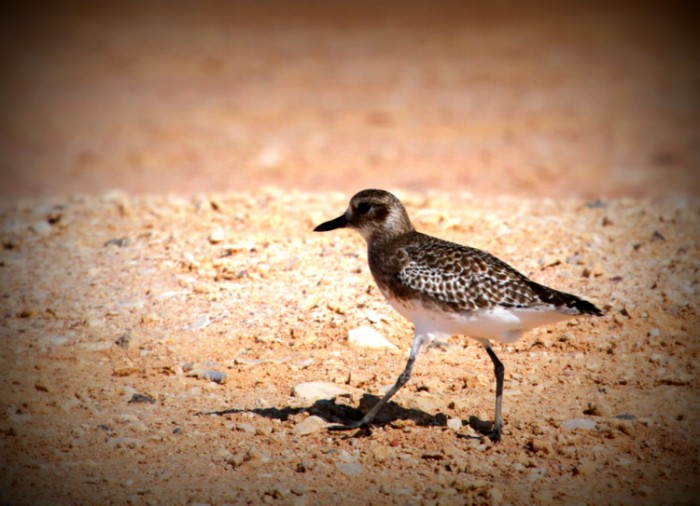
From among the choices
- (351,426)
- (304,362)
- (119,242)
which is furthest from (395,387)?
(119,242)

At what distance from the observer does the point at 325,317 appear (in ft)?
26.8

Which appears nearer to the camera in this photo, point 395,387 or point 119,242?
point 395,387

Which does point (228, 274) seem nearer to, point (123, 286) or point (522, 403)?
point (123, 286)

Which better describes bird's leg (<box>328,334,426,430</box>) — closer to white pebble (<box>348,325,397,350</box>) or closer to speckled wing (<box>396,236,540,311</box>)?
speckled wing (<box>396,236,540,311</box>)

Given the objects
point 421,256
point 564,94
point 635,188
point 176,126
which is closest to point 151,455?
point 421,256

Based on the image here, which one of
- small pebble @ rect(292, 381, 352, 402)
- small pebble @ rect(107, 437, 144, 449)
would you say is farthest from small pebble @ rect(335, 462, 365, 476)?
small pebble @ rect(107, 437, 144, 449)

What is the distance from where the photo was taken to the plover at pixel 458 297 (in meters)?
6.33

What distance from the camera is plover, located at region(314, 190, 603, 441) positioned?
6332 mm

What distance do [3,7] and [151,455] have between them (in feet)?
88.4

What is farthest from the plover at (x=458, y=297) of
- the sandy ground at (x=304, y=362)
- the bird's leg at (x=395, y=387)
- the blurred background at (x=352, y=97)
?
the blurred background at (x=352, y=97)

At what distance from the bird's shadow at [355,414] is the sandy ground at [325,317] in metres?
0.02

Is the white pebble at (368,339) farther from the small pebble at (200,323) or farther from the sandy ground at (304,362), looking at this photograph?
the small pebble at (200,323)

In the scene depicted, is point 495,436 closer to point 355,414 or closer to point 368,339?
point 355,414

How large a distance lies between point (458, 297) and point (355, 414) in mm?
1229
